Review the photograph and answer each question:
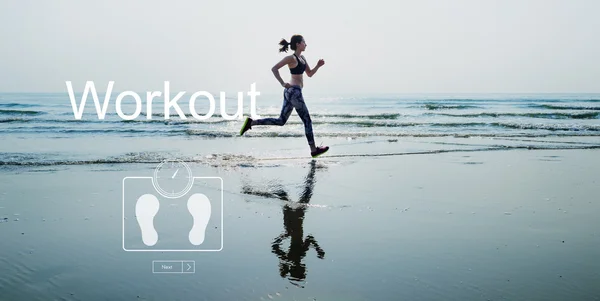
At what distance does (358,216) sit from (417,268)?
1658 mm

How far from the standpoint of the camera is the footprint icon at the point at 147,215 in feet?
15.6

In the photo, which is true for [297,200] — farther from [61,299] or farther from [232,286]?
[61,299]

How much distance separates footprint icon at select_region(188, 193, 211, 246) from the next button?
49 centimetres

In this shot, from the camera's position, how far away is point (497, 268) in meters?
3.92

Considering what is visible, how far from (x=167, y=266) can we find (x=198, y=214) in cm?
179

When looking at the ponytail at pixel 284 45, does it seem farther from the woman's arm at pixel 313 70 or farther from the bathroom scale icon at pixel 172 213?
the bathroom scale icon at pixel 172 213

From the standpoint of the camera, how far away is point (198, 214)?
5.76m

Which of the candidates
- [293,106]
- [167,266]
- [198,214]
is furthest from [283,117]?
[167,266]

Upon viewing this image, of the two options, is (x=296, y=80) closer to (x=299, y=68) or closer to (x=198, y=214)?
(x=299, y=68)

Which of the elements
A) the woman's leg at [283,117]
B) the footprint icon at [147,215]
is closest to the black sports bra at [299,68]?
the woman's leg at [283,117]

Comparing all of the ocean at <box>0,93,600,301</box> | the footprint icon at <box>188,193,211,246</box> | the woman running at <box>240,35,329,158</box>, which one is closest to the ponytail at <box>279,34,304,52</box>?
the woman running at <box>240,35,329,158</box>

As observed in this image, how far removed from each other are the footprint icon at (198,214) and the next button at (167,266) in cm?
49

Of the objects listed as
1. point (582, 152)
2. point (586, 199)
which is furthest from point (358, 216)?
point (582, 152)

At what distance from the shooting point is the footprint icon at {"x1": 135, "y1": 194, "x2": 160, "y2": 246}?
4.76 m
